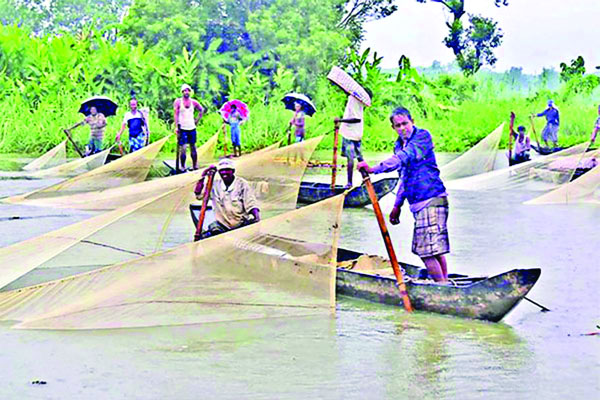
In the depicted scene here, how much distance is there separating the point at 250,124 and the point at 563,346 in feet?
67.4

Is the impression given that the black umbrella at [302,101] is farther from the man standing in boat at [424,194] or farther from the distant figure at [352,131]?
the man standing in boat at [424,194]

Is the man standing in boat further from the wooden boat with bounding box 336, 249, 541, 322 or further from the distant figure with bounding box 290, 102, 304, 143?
the distant figure with bounding box 290, 102, 304, 143

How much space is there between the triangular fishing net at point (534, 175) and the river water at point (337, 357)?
7.36 m

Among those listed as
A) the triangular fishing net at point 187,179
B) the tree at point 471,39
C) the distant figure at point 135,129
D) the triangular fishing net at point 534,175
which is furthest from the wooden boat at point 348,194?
the tree at point 471,39

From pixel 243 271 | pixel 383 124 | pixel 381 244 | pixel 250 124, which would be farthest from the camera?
pixel 383 124

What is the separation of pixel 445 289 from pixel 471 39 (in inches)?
1255

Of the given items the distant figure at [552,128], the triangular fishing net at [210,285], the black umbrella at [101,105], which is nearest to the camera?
the triangular fishing net at [210,285]

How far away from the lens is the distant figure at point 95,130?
1975 centimetres

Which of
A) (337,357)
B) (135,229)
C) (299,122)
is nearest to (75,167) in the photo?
(299,122)

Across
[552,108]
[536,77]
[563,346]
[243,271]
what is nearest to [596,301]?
[563,346]

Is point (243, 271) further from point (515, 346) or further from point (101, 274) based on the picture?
point (515, 346)

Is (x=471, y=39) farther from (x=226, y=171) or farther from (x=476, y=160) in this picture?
(x=226, y=171)

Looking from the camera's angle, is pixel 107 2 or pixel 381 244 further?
pixel 107 2

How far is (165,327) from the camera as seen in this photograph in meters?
7.34
